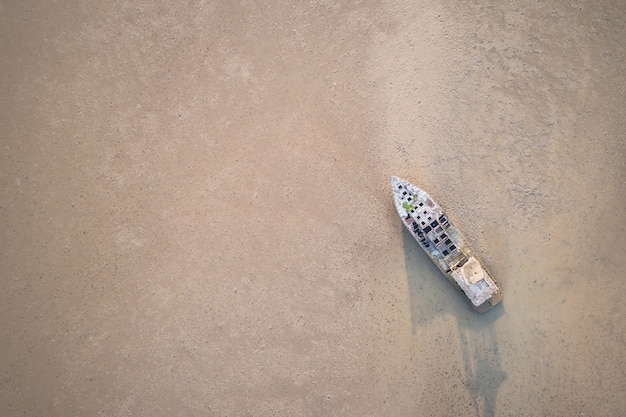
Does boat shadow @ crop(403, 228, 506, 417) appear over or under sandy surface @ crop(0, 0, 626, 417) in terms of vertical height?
under

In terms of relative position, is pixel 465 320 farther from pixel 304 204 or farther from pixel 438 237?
pixel 304 204

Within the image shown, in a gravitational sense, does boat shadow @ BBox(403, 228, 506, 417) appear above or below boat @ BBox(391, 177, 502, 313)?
below

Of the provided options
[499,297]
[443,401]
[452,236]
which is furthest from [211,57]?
[443,401]

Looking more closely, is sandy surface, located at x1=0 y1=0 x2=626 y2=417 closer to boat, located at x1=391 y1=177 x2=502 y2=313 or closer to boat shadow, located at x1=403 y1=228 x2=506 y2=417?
boat shadow, located at x1=403 y1=228 x2=506 y2=417

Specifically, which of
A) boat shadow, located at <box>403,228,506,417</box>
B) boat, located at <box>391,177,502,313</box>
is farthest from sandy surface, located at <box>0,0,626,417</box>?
boat, located at <box>391,177,502,313</box>

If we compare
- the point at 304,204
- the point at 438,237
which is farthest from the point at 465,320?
the point at 304,204

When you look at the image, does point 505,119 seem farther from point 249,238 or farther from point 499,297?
point 249,238

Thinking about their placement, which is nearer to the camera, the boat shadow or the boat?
the boat
